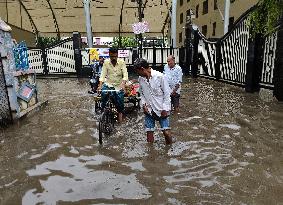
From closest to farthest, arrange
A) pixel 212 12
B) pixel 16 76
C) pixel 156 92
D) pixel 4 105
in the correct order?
1. pixel 156 92
2. pixel 4 105
3. pixel 16 76
4. pixel 212 12

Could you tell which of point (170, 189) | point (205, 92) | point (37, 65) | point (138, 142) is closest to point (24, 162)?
point (138, 142)

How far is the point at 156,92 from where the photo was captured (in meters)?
5.78

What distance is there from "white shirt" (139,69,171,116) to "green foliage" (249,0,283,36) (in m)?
4.76

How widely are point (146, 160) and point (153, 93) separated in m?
1.22

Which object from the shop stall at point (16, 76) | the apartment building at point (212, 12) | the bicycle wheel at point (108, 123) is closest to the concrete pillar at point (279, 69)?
the bicycle wheel at point (108, 123)

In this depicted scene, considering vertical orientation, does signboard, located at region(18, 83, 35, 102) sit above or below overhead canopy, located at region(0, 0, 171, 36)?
below

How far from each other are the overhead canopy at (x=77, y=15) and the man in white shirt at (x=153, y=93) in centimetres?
2276

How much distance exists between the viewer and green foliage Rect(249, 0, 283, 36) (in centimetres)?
862

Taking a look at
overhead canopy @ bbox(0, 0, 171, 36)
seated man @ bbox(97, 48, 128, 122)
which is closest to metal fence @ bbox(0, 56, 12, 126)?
seated man @ bbox(97, 48, 128, 122)

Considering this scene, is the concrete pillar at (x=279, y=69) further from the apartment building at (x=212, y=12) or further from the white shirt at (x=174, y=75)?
the apartment building at (x=212, y=12)

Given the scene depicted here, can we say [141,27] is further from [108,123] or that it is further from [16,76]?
[108,123]

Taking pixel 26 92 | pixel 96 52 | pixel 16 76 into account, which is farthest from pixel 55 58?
pixel 16 76

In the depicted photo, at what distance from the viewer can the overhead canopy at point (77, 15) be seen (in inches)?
1091

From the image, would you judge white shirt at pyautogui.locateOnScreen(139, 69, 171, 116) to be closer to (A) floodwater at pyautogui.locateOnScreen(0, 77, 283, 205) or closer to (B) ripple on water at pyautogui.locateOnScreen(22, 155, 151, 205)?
(A) floodwater at pyautogui.locateOnScreen(0, 77, 283, 205)
